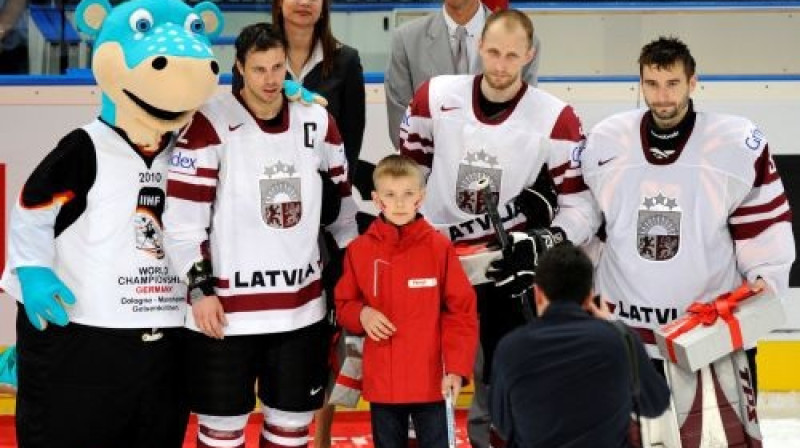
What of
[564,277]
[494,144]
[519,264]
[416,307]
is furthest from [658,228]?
[564,277]

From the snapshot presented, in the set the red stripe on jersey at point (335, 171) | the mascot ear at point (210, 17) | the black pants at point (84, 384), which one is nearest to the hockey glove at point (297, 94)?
the red stripe on jersey at point (335, 171)

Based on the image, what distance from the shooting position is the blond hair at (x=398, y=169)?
135 inches

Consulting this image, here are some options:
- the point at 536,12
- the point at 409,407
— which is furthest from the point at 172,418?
the point at 536,12

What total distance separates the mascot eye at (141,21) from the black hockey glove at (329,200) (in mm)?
527

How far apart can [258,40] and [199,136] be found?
26 cm

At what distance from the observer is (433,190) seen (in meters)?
3.66

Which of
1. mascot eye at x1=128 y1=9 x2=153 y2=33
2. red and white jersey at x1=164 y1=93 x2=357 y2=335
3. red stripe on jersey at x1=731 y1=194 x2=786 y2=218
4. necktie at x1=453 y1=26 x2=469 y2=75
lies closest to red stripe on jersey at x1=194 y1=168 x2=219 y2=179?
red and white jersey at x1=164 y1=93 x2=357 y2=335

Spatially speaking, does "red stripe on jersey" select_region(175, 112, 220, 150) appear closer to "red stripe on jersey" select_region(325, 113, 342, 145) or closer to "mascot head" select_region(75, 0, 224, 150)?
"mascot head" select_region(75, 0, 224, 150)

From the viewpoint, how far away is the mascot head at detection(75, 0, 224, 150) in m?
3.35

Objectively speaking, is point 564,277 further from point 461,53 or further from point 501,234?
point 461,53

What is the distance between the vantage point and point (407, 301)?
3471mm

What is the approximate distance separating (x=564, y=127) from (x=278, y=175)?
701 mm

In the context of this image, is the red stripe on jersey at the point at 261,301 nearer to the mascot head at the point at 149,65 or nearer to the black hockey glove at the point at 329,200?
the black hockey glove at the point at 329,200

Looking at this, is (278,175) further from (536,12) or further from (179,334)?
(536,12)
